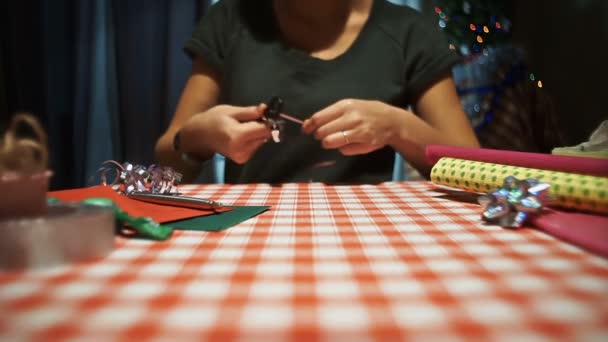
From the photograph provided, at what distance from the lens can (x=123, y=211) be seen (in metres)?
0.38

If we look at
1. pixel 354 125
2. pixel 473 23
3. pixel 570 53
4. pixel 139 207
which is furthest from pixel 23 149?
pixel 473 23

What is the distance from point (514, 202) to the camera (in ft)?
1.32

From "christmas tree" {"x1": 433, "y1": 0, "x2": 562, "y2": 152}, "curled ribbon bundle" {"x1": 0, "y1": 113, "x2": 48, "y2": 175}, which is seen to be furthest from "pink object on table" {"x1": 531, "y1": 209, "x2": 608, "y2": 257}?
"christmas tree" {"x1": 433, "y1": 0, "x2": 562, "y2": 152}

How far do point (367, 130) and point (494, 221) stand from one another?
368 mm

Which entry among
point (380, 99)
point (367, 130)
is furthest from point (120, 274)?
point (380, 99)

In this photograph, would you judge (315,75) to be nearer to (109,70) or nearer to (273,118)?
(273,118)

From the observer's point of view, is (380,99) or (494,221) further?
(380,99)

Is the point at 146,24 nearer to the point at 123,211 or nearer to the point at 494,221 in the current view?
the point at 123,211

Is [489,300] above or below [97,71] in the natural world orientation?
below

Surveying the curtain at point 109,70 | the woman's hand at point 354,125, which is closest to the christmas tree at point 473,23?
the curtain at point 109,70

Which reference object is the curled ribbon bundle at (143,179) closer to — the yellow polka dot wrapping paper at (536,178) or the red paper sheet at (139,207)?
the red paper sheet at (139,207)

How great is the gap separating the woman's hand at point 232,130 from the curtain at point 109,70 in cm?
85

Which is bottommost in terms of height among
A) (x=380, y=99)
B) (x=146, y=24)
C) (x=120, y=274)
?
(x=120, y=274)

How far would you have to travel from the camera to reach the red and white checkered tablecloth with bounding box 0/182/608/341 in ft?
0.64
